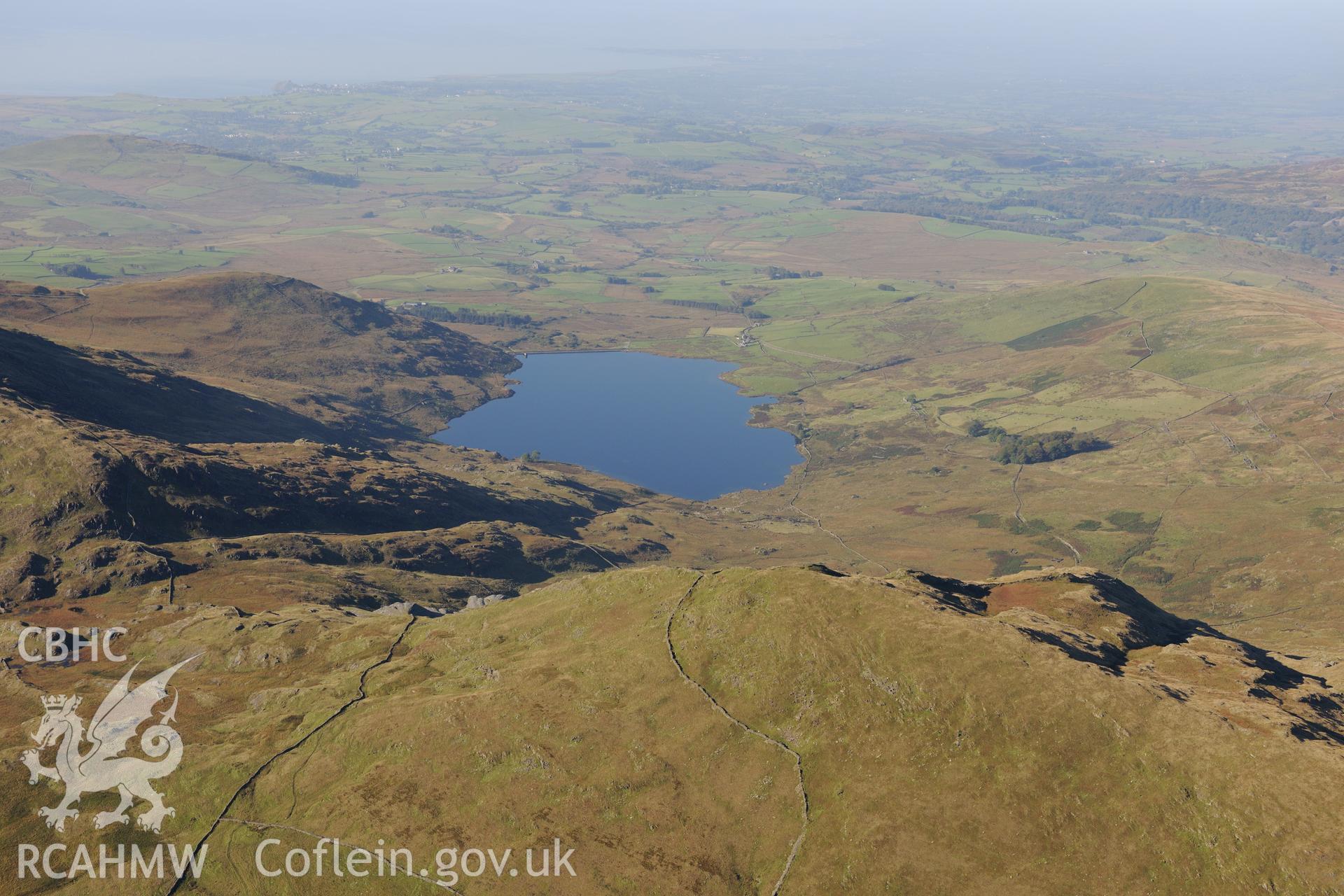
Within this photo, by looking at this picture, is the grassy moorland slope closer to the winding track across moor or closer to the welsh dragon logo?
the winding track across moor

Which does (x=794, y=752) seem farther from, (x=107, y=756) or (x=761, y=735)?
(x=107, y=756)

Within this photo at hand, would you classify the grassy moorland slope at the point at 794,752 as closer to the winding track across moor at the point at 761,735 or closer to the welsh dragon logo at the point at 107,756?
the winding track across moor at the point at 761,735

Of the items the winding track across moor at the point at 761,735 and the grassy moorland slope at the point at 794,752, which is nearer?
the grassy moorland slope at the point at 794,752

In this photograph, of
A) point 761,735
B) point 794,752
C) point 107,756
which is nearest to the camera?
point 794,752

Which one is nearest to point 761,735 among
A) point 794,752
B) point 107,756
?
point 794,752

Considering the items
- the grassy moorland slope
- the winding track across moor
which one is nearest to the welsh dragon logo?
the grassy moorland slope

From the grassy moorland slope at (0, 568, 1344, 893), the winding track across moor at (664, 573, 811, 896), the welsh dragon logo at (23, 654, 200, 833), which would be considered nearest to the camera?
the grassy moorland slope at (0, 568, 1344, 893)

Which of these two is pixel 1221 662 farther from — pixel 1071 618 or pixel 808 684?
pixel 808 684

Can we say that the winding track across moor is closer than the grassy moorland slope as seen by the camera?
No

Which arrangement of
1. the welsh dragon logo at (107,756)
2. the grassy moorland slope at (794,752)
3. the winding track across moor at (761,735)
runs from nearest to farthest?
the grassy moorland slope at (794,752)
the winding track across moor at (761,735)
the welsh dragon logo at (107,756)

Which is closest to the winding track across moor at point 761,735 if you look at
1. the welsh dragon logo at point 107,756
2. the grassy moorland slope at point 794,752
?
the grassy moorland slope at point 794,752
